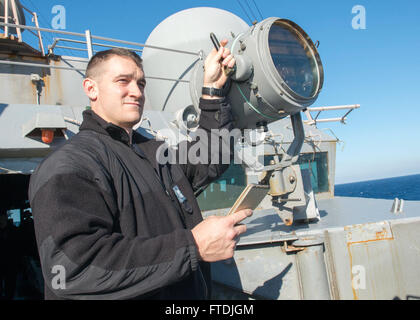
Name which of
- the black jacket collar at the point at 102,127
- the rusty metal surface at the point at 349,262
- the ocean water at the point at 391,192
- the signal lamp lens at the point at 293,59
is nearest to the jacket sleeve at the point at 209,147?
the black jacket collar at the point at 102,127

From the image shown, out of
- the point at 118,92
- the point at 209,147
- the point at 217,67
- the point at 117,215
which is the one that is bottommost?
the point at 117,215

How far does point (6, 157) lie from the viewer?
311cm

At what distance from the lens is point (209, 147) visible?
1.61m

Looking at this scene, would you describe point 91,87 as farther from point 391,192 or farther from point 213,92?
point 391,192

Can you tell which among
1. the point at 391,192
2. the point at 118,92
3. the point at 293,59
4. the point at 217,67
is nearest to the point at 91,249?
the point at 118,92

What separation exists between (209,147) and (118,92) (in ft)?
1.95

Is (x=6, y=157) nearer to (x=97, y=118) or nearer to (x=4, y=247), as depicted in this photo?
(x=97, y=118)

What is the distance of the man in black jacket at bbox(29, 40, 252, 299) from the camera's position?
0.83 meters

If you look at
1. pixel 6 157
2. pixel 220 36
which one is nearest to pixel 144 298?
pixel 6 157

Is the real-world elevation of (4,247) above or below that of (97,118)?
below

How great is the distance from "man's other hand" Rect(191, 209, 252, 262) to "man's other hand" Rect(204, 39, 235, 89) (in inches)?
39.8

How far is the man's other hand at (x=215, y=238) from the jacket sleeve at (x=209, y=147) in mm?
661

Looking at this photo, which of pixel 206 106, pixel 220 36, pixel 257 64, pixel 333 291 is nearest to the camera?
pixel 206 106
